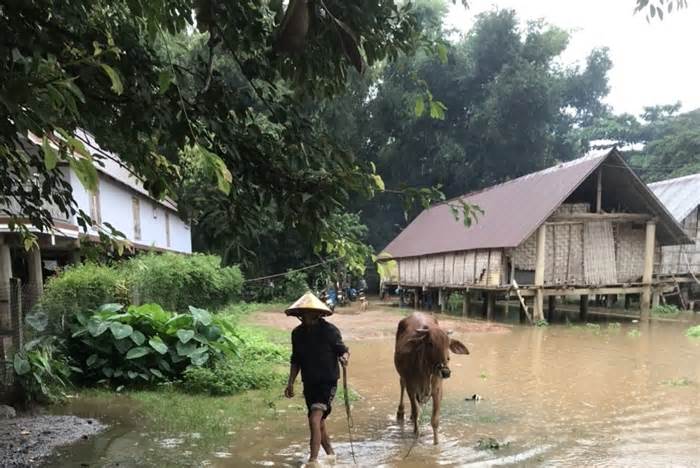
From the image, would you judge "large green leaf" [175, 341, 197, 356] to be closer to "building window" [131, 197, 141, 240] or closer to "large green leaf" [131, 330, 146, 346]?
"large green leaf" [131, 330, 146, 346]

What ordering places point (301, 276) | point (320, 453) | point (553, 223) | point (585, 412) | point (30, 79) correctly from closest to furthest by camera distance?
point (30, 79)
point (320, 453)
point (585, 412)
point (553, 223)
point (301, 276)

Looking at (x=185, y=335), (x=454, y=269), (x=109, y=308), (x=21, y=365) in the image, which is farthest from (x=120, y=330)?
(x=454, y=269)

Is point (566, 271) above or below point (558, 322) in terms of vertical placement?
above

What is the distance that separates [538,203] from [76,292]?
615 inches

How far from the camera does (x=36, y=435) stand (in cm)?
598

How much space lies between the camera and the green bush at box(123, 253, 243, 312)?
39.0ft

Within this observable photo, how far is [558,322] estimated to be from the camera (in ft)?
67.8

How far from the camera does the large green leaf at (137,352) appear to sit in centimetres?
835

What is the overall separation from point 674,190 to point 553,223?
1232 centimetres

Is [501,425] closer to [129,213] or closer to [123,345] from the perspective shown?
[123,345]

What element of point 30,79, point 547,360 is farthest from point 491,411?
point 30,79

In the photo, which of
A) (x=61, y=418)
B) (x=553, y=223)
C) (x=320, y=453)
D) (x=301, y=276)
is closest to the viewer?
(x=320, y=453)

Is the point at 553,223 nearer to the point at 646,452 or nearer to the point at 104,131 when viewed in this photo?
the point at 646,452

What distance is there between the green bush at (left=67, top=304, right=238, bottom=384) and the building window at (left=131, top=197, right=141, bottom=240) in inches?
411
